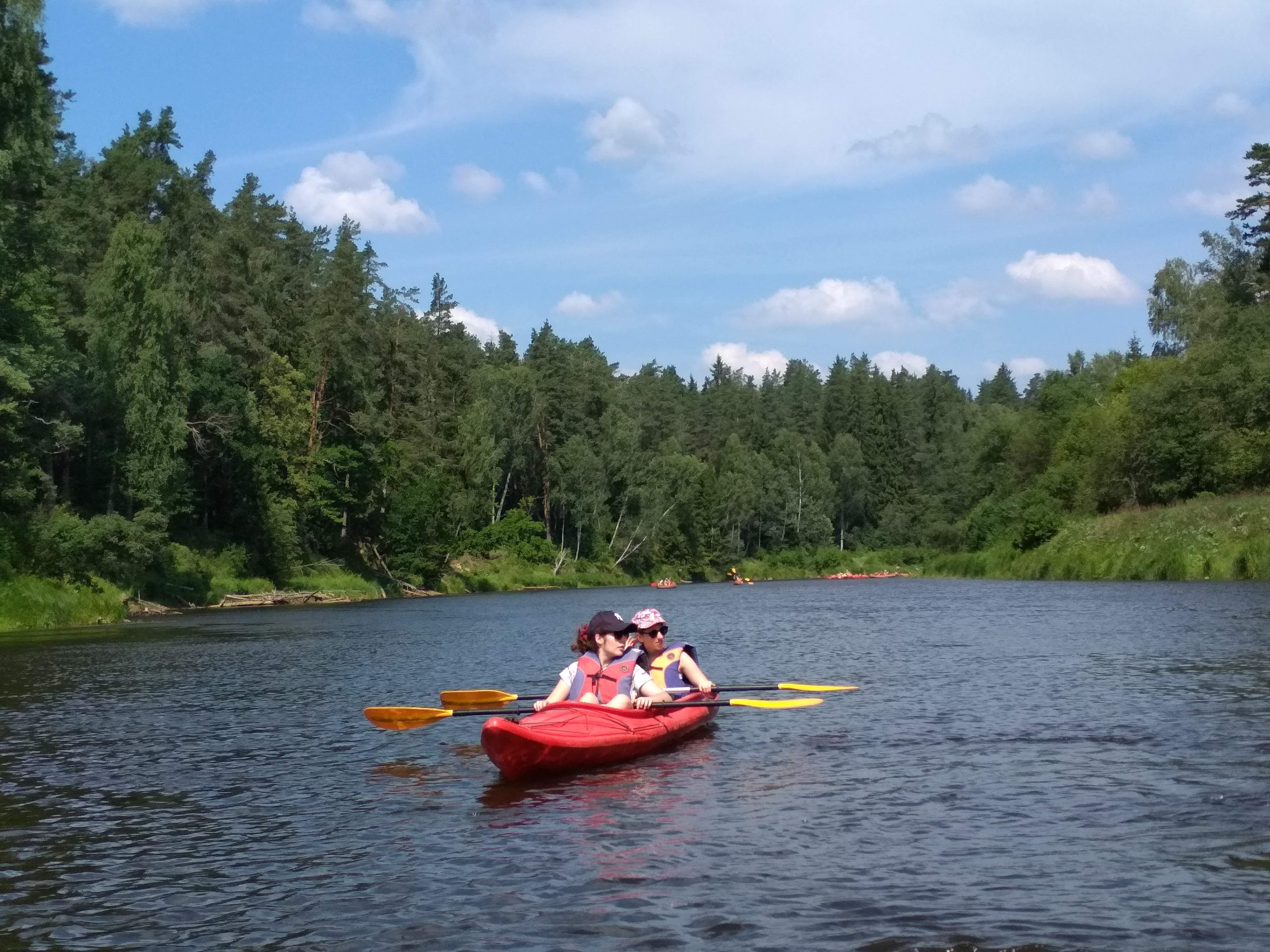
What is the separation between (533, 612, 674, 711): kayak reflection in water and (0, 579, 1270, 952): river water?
0.84 meters

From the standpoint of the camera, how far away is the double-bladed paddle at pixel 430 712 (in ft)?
50.2

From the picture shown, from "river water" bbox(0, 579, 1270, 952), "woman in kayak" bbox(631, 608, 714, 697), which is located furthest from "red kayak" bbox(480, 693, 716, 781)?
"woman in kayak" bbox(631, 608, 714, 697)

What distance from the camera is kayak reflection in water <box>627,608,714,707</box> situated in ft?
55.9

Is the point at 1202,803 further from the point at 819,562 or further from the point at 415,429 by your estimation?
the point at 819,562

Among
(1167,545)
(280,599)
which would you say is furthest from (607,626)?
(280,599)

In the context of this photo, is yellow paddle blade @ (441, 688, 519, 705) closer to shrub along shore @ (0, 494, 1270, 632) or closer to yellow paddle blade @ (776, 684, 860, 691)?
yellow paddle blade @ (776, 684, 860, 691)

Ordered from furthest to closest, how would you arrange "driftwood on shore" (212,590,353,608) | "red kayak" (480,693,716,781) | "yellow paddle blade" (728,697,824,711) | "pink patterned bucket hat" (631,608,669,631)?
"driftwood on shore" (212,590,353,608), "pink patterned bucket hat" (631,608,669,631), "yellow paddle blade" (728,697,824,711), "red kayak" (480,693,716,781)

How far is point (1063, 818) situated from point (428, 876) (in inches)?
215

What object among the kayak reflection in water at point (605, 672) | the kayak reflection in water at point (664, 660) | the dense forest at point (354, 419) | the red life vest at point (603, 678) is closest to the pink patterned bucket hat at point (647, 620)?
the kayak reflection in water at point (664, 660)

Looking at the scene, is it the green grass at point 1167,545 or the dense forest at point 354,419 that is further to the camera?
the green grass at point 1167,545

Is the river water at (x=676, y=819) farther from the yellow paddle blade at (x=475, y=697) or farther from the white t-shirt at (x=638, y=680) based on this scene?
the white t-shirt at (x=638, y=680)

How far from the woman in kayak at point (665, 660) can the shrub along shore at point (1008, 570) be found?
1024 inches

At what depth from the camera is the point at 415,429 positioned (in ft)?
276

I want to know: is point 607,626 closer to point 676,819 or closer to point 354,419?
point 676,819
